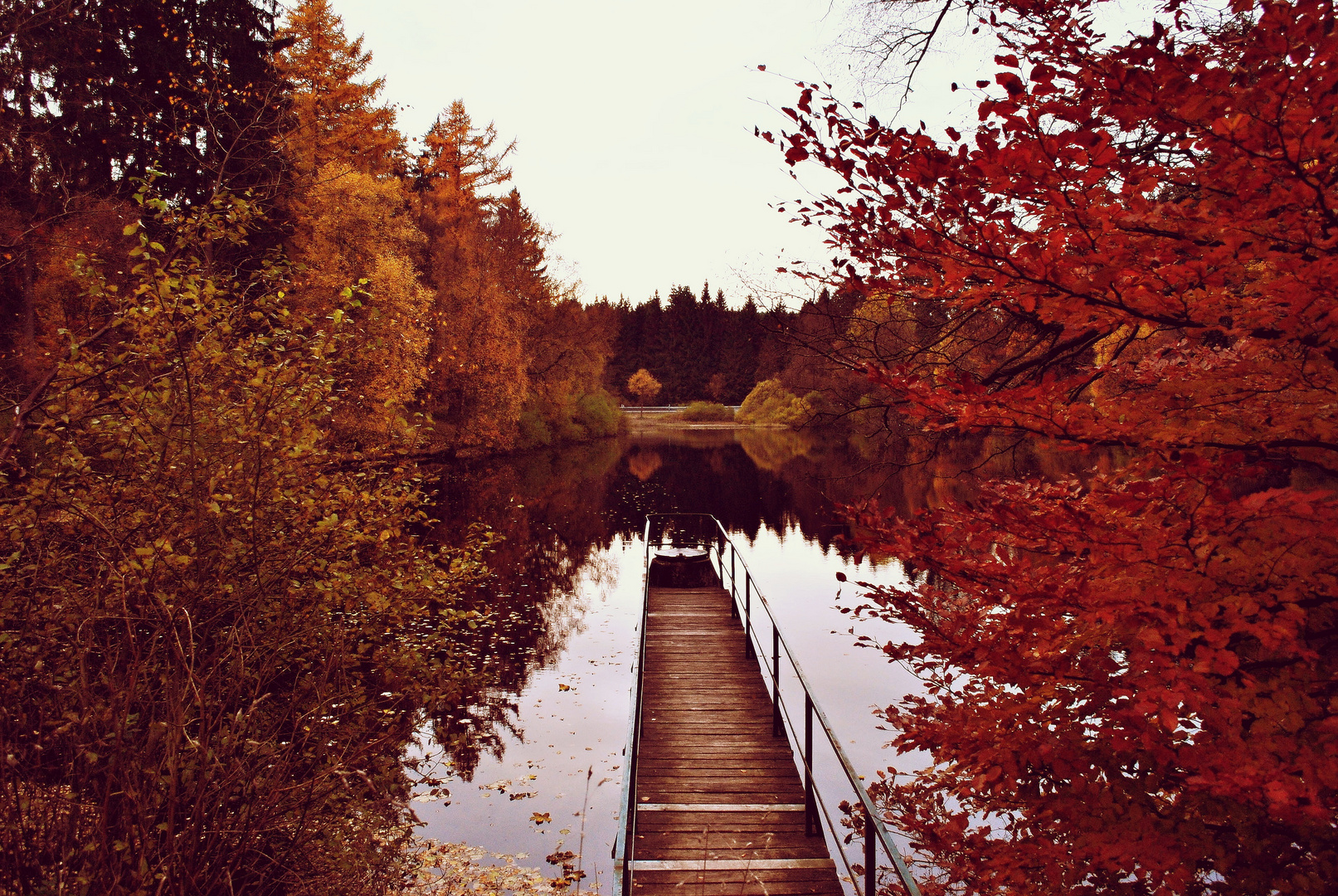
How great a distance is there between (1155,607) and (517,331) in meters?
34.7

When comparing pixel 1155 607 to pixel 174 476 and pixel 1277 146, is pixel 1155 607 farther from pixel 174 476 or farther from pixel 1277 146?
pixel 174 476

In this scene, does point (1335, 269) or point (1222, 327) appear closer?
point (1335, 269)

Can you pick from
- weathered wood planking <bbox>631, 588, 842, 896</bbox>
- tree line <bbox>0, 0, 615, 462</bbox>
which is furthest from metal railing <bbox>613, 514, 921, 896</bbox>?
tree line <bbox>0, 0, 615, 462</bbox>

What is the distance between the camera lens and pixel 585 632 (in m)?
14.5

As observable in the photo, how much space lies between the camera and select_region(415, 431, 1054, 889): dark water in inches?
327

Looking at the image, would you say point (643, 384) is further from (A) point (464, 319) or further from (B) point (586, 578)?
(B) point (586, 578)

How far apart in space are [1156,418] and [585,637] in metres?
12.4

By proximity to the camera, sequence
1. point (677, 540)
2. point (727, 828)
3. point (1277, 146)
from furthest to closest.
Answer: point (677, 540) → point (727, 828) → point (1277, 146)

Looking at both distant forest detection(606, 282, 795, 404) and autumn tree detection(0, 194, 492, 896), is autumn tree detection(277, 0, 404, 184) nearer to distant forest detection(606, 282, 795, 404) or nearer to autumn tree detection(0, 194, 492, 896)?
autumn tree detection(0, 194, 492, 896)

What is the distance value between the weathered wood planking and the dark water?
851 mm

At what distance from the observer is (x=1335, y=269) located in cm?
244

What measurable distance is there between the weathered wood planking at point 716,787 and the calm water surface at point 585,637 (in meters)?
0.82

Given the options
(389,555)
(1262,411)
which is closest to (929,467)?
(389,555)

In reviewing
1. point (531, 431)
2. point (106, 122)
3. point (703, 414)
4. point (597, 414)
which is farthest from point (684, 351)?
point (106, 122)
